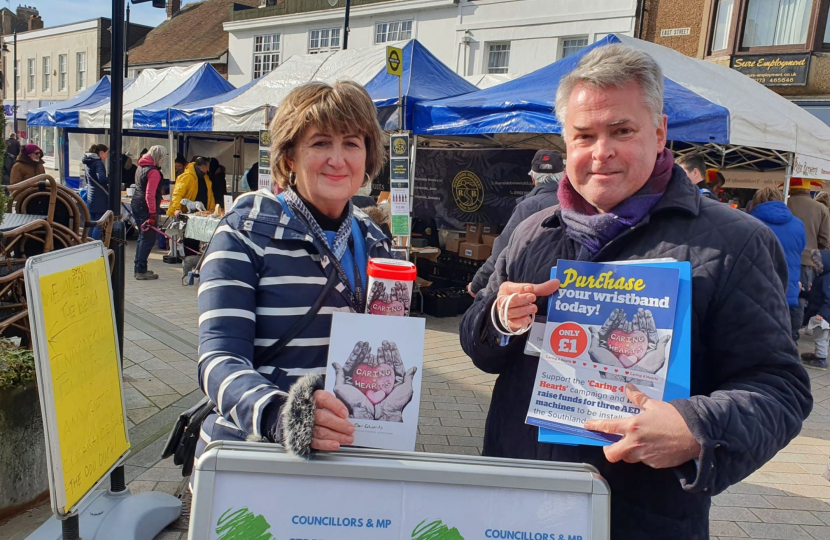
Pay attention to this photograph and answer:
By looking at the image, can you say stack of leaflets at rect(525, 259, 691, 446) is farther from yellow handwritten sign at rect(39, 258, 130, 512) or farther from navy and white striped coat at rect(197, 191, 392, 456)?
yellow handwritten sign at rect(39, 258, 130, 512)

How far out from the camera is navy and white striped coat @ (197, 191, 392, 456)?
1391mm

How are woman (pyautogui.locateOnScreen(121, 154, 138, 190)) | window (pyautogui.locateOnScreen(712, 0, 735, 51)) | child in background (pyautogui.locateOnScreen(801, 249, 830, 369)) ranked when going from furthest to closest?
window (pyautogui.locateOnScreen(712, 0, 735, 51)), woman (pyautogui.locateOnScreen(121, 154, 138, 190)), child in background (pyautogui.locateOnScreen(801, 249, 830, 369))

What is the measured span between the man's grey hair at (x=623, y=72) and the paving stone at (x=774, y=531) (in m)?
2.97

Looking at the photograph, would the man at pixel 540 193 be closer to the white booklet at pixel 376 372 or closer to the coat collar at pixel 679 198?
the coat collar at pixel 679 198

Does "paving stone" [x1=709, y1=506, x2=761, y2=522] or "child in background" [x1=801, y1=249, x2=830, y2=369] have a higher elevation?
"child in background" [x1=801, y1=249, x2=830, y2=369]

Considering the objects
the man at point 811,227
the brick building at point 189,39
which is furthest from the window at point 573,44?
the brick building at point 189,39

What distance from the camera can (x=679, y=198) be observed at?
4.53ft

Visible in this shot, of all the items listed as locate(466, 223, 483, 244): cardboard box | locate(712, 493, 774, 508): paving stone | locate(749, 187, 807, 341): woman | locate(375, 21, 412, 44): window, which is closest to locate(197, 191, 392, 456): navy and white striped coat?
locate(712, 493, 774, 508): paving stone

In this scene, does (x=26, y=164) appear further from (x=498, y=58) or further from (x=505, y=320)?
(x=498, y=58)

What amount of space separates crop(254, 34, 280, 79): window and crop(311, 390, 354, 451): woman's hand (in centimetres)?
2534

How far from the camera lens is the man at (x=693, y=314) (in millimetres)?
1189

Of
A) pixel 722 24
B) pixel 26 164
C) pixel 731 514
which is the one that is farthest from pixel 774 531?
pixel 722 24

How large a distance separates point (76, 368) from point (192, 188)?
9226 millimetres

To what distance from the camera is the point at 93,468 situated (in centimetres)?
243
